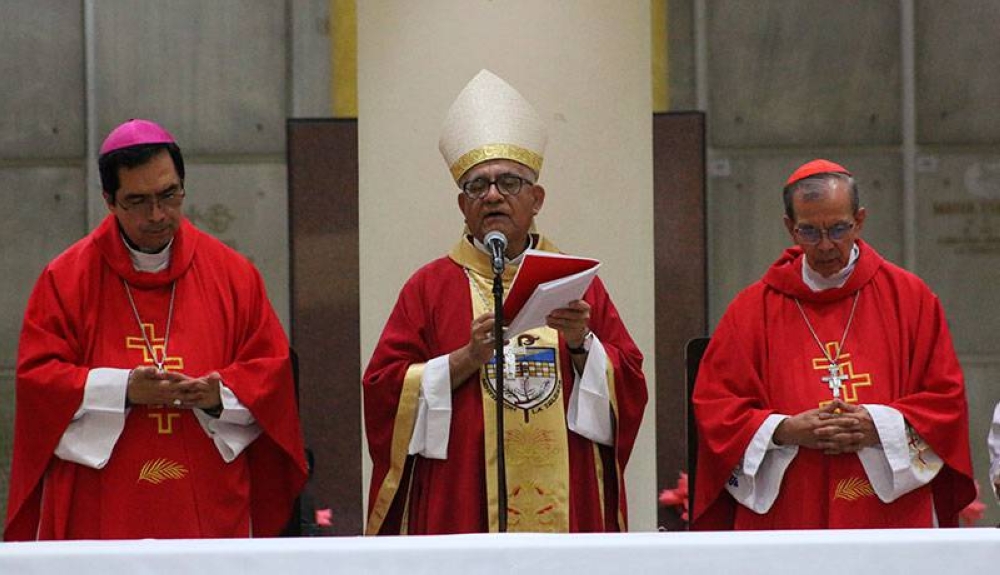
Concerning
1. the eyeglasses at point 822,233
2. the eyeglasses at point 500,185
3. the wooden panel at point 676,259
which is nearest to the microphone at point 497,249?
the eyeglasses at point 500,185

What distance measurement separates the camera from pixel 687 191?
760 centimetres

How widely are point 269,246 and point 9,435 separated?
1539mm

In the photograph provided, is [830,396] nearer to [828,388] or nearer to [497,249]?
[828,388]

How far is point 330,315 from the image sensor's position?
7.58m

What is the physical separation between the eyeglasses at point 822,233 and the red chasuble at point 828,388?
0.67 feet

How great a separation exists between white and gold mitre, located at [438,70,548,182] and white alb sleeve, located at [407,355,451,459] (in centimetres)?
59

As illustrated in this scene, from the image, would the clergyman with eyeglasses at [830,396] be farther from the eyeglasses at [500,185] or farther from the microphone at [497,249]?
the microphone at [497,249]

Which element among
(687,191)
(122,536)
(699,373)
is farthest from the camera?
(687,191)

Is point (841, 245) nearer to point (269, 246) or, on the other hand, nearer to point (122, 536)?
point (122, 536)

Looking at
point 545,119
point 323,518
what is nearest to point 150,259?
point 545,119

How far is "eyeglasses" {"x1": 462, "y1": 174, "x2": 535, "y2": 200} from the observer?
4586 mm

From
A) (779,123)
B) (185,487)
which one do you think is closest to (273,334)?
(185,487)

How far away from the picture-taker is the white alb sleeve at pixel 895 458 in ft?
14.0

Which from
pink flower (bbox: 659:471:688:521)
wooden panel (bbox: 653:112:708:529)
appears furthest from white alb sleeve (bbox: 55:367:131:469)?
wooden panel (bbox: 653:112:708:529)
